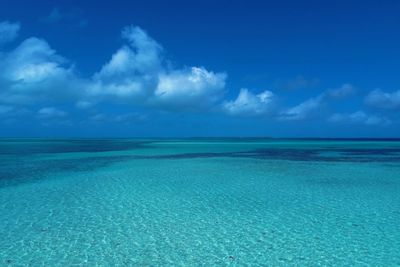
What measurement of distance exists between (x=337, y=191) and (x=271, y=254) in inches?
296

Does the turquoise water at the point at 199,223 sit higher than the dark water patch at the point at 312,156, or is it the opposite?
the dark water patch at the point at 312,156

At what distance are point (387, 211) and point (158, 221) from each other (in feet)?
23.4

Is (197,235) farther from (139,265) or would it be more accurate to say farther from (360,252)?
(360,252)

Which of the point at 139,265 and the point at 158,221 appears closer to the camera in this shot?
the point at 139,265

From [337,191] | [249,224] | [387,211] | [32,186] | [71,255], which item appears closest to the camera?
[71,255]

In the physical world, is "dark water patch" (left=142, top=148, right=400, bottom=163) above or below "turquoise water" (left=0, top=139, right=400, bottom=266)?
above

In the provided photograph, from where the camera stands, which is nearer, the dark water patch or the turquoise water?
the turquoise water

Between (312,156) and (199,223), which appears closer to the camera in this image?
(199,223)

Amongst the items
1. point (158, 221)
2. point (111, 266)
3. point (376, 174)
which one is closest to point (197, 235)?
point (158, 221)

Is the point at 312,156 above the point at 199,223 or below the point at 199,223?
above

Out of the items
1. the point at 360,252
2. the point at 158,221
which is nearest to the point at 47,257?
the point at 158,221

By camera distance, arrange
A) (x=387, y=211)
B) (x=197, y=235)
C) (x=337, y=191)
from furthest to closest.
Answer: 1. (x=337, y=191)
2. (x=387, y=211)
3. (x=197, y=235)

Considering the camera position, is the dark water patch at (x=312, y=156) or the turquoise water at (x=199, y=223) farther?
the dark water patch at (x=312, y=156)

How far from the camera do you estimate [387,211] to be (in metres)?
9.65
